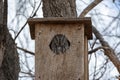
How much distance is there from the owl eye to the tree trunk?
0.82 metres

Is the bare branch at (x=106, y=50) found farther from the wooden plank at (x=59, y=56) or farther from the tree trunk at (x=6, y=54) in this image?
the wooden plank at (x=59, y=56)

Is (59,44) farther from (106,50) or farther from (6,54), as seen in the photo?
(106,50)

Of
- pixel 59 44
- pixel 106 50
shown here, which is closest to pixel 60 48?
pixel 59 44

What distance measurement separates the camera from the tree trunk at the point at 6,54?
2569 mm

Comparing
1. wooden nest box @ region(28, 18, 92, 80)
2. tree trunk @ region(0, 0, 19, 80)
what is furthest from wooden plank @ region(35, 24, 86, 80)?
tree trunk @ region(0, 0, 19, 80)

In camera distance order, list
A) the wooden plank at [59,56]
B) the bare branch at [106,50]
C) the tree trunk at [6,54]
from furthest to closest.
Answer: the bare branch at [106,50] < the tree trunk at [6,54] < the wooden plank at [59,56]

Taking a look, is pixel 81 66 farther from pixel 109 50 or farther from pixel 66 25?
pixel 109 50

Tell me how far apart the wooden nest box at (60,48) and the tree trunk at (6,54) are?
2.62 feet

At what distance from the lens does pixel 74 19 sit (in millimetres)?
1676

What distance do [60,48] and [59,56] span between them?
0.14 feet

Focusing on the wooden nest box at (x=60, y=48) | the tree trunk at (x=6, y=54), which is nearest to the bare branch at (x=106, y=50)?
the tree trunk at (x=6, y=54)

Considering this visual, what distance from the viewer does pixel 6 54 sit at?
9.14 feet

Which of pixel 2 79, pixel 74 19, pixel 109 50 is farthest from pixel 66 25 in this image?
pixel 109 50

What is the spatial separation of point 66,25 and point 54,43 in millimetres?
102
